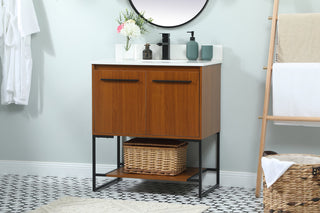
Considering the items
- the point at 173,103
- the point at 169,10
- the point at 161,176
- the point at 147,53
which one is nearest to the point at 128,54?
the point at 147,53

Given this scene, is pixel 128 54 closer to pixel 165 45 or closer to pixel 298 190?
pixel 165 45

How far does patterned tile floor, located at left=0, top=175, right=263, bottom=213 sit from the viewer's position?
304 centimetres

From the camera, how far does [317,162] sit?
2.79 m

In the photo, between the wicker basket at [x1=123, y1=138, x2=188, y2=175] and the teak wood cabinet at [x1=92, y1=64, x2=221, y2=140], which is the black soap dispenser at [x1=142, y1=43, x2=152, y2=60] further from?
the wicker basket at [x1=123, y1=138, x2=188, y2=175]

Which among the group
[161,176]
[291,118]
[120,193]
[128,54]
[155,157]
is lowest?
[120,193]

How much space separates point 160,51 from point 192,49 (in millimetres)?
264

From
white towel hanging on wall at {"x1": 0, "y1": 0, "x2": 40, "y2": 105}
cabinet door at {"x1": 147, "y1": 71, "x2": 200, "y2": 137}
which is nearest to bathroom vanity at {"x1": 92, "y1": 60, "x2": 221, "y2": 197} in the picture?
cabinet door at {"x1": 147, "y1": 71, "x2": 200, "y2": 137}

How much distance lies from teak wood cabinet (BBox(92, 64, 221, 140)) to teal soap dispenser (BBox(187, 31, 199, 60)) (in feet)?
0.60

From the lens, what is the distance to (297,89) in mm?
3002

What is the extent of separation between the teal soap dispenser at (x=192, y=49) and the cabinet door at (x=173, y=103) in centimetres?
34

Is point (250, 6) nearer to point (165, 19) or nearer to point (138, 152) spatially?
point (165, 19)

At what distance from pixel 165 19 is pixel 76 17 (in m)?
0.65

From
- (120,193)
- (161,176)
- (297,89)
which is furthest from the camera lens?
(120,193)

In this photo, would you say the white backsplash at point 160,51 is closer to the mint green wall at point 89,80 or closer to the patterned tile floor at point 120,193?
the mint green wall at point 89,80
